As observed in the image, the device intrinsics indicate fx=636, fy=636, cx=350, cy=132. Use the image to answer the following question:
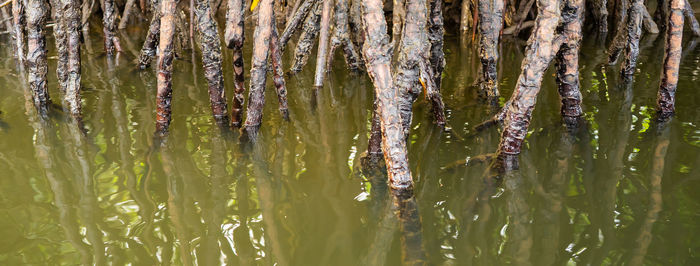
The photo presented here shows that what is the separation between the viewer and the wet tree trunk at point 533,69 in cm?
343

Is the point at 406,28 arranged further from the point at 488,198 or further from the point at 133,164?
the point at 133,164

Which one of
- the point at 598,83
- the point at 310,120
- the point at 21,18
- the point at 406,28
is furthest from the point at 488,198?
the point at 21,18

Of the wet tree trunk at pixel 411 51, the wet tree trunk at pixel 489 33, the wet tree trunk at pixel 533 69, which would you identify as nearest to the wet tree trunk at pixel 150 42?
the wet tree trunk at pixel 489 33

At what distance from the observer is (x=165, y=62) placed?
418 cm

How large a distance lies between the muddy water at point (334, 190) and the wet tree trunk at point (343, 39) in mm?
638

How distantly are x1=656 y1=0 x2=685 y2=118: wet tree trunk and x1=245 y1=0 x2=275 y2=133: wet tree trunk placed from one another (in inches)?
108

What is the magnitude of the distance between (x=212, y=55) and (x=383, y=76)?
166 centimetres

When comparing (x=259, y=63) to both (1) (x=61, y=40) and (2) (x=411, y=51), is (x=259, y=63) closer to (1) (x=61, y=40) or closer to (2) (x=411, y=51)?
(2) (x=411, y=51)

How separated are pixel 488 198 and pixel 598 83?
3011 millimetres

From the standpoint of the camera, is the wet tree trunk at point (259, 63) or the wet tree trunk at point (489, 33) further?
the wet tree trunk at point (489, 33)

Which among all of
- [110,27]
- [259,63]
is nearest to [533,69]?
[259,63]

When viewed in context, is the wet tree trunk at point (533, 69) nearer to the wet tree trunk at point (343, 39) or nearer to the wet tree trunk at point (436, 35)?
the wet tree trunk at point (436, 35)

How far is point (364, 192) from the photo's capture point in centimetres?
343

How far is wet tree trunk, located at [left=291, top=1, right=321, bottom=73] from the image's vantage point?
19.5 feet
